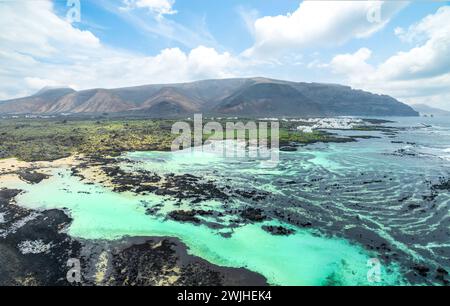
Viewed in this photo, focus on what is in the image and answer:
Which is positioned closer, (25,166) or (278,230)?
(278,230)

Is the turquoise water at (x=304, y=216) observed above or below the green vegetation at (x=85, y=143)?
below

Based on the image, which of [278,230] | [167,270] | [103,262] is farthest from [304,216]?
[103,262]

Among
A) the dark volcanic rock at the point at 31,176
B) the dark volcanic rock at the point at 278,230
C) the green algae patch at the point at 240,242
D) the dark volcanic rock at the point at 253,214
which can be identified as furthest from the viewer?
the dark volcanic rock at the point at 31,176

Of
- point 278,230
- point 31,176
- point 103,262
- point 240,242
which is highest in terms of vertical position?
point 31,176

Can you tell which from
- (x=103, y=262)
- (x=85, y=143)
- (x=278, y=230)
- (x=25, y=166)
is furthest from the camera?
(x=85, y=143)

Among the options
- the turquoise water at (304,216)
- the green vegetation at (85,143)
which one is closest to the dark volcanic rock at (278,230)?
the turquoise water at (304,216)

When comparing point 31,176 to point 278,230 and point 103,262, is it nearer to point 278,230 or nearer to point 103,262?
point 103,262

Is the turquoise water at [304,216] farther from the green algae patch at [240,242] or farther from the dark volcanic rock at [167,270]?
the dark volcanic rock at [167,270]

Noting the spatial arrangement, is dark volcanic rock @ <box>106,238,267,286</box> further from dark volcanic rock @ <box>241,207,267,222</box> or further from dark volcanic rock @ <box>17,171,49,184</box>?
dark volcanic rock @ <box>17,171,49,184</box>
